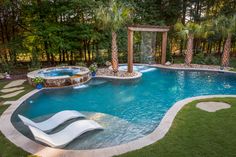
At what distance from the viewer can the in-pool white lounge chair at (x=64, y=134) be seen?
17.3ft

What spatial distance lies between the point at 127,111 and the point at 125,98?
1678 mm

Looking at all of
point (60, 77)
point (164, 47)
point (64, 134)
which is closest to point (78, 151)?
point (64, 134)

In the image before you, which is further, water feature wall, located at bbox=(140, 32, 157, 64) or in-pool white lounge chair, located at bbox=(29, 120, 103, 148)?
water feature wall, located at bbox=(140, 32, 157, 64)

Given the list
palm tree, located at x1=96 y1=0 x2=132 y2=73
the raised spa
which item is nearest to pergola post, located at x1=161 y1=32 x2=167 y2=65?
palm tree, located at x1=96 y1=0 x2=132 y2=73

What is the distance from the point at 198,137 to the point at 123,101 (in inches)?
180

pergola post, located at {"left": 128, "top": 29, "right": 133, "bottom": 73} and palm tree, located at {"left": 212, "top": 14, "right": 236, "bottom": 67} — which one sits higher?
palm tree, located at {"left": 212, "top": 14, "right": 236, "bottom": 67}

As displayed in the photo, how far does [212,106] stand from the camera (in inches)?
305

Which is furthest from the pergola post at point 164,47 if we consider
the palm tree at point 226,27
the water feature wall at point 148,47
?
the palm tree at point 226,27

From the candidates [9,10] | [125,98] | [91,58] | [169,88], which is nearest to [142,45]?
[91,58]

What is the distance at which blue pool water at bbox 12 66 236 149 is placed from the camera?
6380 millimetres

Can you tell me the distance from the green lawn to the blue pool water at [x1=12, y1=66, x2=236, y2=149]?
103 centimetres

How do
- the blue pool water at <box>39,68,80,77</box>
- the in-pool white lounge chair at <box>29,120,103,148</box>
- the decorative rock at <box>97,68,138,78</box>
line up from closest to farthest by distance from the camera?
the in-pool white lounge chair at <box>29,120,103,148</box> → the blue pool water at <box>39,68,80,77</box> → the decorative rock at <box>97,68,138,78</box>

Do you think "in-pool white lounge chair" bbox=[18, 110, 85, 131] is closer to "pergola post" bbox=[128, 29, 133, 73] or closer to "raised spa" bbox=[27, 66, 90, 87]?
"raised spa" bbox=[27, 66, 90, 87]

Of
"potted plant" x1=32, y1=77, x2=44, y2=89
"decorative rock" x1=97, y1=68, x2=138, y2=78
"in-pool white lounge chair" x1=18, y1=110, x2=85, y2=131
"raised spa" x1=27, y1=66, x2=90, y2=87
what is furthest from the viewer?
"decorative rock" x1=97, y1=68, x2=138, y2=78
